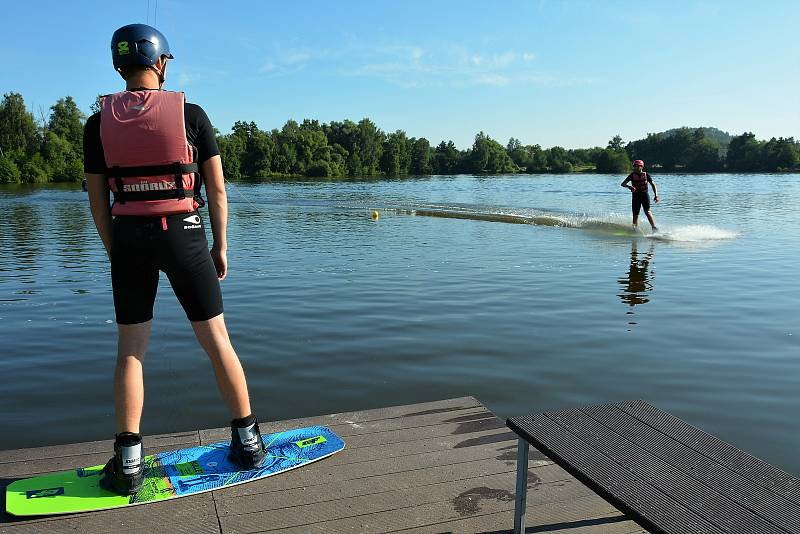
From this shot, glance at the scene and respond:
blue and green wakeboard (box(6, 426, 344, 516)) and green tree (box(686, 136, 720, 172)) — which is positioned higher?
green tree (box(686, 136, 720, 172))


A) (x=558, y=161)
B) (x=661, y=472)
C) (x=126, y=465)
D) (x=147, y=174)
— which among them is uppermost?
(x=558, y=161)

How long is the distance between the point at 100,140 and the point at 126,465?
1.61 meters

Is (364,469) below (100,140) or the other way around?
below

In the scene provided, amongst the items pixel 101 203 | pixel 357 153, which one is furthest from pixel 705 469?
pixel 357 153

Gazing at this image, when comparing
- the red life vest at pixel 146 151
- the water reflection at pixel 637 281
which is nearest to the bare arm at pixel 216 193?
the red life vest at pixel 146 151

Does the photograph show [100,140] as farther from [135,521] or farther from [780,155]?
[780,155]

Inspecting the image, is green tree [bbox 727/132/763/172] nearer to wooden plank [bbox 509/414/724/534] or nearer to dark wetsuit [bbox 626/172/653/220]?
dark wetsuit [bbox 626/172/653/220]

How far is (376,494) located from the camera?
3.36 m

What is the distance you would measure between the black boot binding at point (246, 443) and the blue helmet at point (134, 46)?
190 cm

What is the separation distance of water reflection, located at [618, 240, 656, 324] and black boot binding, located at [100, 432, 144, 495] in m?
6.57

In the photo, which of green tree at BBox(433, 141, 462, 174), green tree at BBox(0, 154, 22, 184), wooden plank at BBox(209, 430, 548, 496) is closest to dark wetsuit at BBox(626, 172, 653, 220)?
wooden plank at BBox(209, 430, 548, 496)

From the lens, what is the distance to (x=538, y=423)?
2.96 metres

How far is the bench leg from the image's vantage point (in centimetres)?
287

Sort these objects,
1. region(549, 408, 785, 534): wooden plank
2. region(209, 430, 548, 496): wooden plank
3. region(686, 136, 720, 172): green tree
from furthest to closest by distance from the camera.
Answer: region(686, 136, 720, 172): green tree → region(209, 430, 548, 496): wooden plank → region(549, 408, 785, 534): wooden plank
